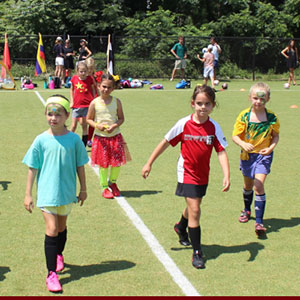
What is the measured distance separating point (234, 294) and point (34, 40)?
28.5 m

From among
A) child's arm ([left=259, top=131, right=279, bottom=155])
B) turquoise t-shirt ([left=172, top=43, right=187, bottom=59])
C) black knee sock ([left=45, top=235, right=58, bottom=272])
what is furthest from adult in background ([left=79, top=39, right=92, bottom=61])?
black knee sock ([left=45, top=235, right=58, bottom=272])

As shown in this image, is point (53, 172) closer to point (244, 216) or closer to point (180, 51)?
point (244, 216)

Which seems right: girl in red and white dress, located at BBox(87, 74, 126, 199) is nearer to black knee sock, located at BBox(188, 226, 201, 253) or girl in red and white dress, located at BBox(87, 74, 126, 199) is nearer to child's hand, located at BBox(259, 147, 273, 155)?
child's hand, located at BBox(259, 147, 273, 155)

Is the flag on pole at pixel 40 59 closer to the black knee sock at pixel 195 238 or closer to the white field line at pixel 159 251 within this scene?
the white field line at pixel 159 251

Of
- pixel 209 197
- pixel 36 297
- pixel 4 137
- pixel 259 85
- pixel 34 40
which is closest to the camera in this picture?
pixel 36 297

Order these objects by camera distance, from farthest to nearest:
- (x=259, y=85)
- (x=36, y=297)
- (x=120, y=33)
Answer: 1. (x=120, y=33)
2. (x=259, y=85)
3. (x=36, y=297)

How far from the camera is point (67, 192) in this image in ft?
16.5

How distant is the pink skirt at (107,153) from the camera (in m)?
7.86

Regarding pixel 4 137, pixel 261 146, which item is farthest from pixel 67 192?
pixel 4 137

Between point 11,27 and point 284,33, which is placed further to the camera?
point 284,33

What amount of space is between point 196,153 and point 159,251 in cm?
114

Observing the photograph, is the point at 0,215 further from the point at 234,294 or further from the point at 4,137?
the point at 4,137

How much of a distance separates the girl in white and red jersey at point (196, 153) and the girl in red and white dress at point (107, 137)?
2283 millimetres

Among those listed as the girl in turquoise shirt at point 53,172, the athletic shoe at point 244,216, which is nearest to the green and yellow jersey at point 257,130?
the athletic shoe at point 244,216
